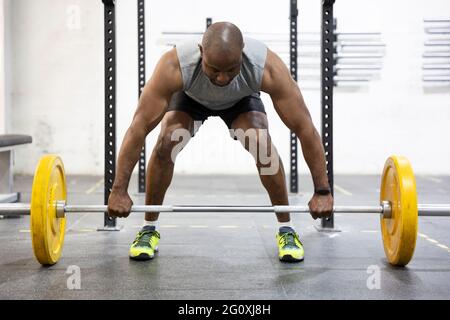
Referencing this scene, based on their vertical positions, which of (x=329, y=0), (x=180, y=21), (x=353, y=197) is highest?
(x=180, y=21)

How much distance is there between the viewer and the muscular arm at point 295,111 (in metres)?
2.29

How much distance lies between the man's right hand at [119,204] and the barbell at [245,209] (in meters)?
0.04

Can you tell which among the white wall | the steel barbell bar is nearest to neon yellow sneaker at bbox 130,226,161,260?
the steel barbell bar

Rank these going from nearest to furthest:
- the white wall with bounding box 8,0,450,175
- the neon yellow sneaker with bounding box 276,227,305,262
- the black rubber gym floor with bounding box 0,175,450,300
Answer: the black rubber gym floor with bounding box 0,175,450,300 < the neon yellow sneaker with bounding box 276,227,305,262 < the white wall with bounding box 8,0,450,175

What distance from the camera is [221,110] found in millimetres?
2615

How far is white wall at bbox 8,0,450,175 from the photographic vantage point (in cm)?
631

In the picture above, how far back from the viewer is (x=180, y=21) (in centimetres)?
632

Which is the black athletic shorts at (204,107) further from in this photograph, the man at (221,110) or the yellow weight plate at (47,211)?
the yellow weight plate at (47,211)

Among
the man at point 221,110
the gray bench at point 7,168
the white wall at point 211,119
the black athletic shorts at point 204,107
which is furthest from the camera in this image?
the white wall at point 211,119

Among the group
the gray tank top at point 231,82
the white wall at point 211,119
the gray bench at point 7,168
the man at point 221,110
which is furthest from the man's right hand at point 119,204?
the white wall at point 211,119

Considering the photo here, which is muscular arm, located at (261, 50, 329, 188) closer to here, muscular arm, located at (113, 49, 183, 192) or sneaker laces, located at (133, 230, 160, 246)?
muscular arm, located at (113, 49, 183, 192)
